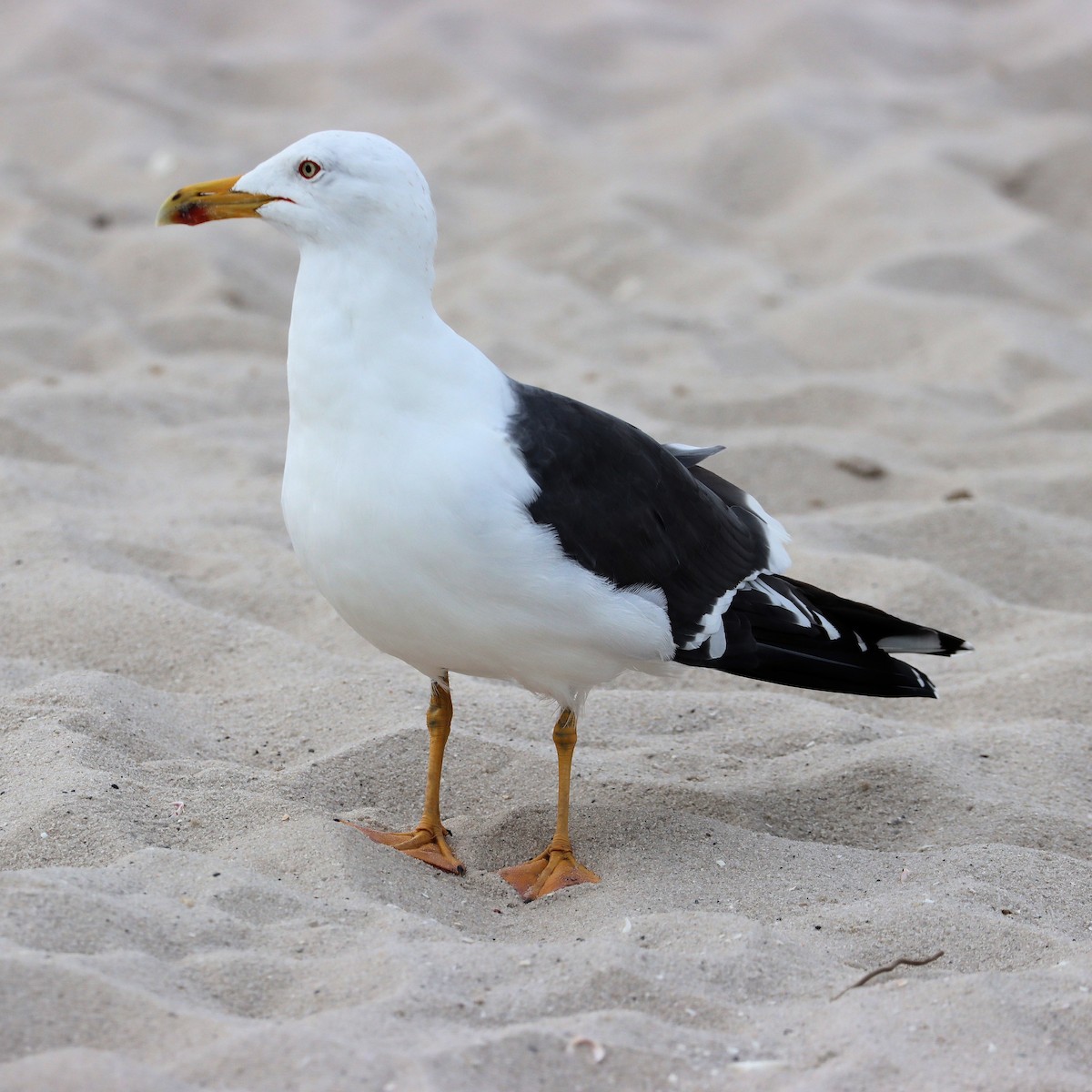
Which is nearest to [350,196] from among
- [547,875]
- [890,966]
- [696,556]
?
[696,556]

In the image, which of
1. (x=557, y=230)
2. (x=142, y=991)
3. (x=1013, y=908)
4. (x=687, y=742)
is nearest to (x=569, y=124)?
(x=557, y=230)

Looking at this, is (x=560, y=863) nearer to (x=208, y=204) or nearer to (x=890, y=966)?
(x=890, y=966)

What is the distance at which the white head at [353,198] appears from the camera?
8.96 feet

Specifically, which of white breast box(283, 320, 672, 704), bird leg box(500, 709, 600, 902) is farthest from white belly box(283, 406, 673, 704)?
bird leg box(500, 709, 600, 902)

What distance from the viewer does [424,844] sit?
9.70 feet

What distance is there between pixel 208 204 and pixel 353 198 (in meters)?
0.37

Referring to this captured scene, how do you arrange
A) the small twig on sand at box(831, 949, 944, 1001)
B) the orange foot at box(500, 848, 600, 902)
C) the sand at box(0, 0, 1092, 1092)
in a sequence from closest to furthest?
1. the sand at box(0, 0, 1092, 1092)
2. the small twig on sand at box(831, 949, 944, 1001)
3. the orange foot at box(500, 848, 600, 902)

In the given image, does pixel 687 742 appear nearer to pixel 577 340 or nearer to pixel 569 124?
pixel 577 340

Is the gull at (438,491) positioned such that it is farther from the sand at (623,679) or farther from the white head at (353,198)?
the sand at (623,679)

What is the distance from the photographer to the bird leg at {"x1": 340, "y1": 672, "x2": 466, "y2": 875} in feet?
9.59

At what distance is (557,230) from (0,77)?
347 cm

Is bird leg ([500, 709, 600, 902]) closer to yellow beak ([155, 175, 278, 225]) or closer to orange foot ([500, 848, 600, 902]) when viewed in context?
orange foot ([500, 848, 600, 902])

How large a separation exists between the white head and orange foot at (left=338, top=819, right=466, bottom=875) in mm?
1100

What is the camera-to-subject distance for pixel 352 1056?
1.96m
